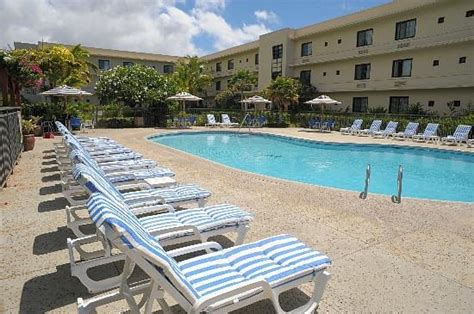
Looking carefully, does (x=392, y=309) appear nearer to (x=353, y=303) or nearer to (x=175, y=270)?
(x=353, y=303)

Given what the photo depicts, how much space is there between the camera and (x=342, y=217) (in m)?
5.25

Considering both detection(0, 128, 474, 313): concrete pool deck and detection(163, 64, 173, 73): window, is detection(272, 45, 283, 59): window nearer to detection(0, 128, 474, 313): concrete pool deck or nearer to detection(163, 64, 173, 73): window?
detection(163, 64, 173, 73): window

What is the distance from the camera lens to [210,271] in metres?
2.60

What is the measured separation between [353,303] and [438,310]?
0.74 meters

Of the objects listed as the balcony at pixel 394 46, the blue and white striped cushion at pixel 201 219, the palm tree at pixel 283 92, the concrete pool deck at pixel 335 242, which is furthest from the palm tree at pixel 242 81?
the blue and white striped cushion at pixel 201 219

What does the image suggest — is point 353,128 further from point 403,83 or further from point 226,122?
point 226,122

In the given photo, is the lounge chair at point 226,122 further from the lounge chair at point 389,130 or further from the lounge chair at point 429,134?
the lounge chair at point 429,134

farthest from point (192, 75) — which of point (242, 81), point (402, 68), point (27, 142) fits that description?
point (27, 142)

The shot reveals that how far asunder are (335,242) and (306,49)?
31.2 m

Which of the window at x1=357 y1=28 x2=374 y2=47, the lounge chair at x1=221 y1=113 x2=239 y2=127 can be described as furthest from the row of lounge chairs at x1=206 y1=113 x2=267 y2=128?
the window at x1=357 y1=28 x2=374 y2=47

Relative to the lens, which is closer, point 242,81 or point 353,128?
point 353,128

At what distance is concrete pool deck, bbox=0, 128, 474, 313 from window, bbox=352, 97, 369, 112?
2348 centimetres

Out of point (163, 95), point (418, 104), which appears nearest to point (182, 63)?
point (163, 95)

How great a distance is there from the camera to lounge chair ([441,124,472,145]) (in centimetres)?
1650
